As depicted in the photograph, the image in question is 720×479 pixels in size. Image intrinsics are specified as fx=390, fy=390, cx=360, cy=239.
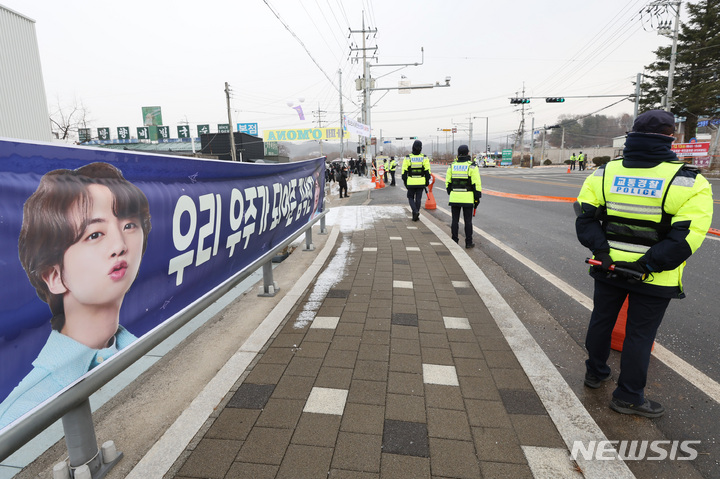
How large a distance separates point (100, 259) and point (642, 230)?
3164 millimetres

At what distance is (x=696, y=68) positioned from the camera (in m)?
37.1

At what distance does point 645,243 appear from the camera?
2523mm

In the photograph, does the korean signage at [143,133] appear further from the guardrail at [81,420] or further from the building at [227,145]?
the guardrail at [81,420]

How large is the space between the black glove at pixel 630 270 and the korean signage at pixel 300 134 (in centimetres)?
8566

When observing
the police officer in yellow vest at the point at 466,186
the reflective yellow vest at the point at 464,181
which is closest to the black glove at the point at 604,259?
the police officer in yellow vest at the point at 466,186

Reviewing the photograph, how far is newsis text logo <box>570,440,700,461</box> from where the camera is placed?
7.30 feet

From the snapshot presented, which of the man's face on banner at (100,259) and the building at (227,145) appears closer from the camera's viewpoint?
the man's face on banner at (100,259)

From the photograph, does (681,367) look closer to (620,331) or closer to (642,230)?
(620,331)

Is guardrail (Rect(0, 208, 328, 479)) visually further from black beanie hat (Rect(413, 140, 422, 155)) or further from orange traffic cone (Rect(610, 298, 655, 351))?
black beanie hat (Rect(413, 140, 422, 155))

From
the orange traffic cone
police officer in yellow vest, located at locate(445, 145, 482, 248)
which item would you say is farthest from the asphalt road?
police officer in yellow vest, located at locate(445, 145, 482, 248)

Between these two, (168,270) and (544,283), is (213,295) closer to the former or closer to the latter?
(168,270)

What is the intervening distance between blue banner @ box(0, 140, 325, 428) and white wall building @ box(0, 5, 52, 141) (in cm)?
2196

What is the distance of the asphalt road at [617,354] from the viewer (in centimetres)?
243

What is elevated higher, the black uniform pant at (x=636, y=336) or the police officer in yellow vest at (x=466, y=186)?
the police officer in yellow vest at (x=466, y=186)
